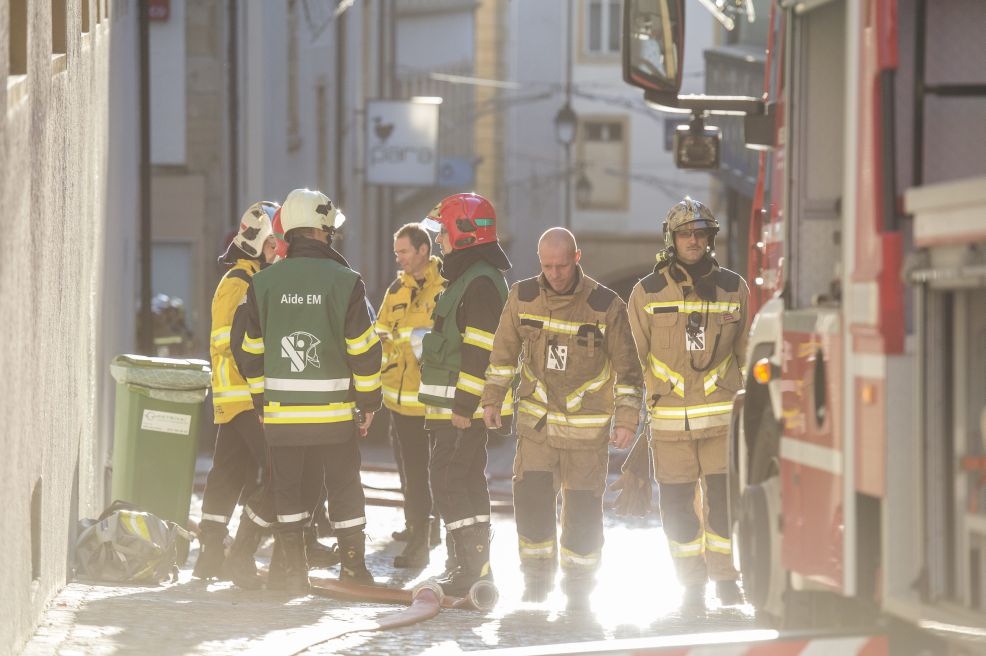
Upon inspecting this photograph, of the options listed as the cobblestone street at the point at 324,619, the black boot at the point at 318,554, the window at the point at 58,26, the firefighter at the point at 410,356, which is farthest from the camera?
the firefighter at the point at 410,356

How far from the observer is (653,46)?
23.4 ft

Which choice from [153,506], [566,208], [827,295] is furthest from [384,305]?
[566,208]

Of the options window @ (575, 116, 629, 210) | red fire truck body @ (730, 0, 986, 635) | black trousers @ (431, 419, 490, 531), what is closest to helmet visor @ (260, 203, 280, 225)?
black trousers @ (431, 419, 490, 531)

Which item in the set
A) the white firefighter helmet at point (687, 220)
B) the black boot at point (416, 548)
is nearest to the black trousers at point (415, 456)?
the black boot at point (416, 548)

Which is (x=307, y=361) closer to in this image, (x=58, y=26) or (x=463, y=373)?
(x=463, y=373)

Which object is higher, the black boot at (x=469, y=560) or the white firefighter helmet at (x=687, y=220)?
the white firefighter helmet at (x=687, y=220)

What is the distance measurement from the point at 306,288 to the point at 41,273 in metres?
1.67

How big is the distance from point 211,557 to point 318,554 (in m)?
0.88

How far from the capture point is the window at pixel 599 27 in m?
50.6

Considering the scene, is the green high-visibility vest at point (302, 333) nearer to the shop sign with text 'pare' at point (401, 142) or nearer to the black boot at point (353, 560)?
the black boot at point (353, 560)

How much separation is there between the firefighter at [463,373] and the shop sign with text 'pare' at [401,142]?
2098 cm

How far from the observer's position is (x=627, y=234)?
50.7 meters

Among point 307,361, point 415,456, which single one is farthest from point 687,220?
point 415,456

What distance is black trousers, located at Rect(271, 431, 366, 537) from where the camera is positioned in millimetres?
9828
